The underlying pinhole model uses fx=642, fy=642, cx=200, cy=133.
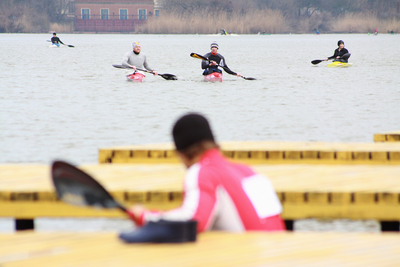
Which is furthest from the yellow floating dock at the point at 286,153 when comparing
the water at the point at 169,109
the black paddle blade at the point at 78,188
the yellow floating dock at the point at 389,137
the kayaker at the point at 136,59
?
the kayaker at the point at 136,59

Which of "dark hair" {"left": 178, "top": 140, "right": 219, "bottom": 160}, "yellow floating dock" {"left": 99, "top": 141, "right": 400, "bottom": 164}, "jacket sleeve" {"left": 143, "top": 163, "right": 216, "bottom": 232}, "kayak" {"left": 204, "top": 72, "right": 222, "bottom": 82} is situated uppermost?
"dark hair" {"left": 178, "top": 140, "right": 219, "bottom": 160}

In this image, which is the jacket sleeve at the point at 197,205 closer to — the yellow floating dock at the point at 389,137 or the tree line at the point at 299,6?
the yellow floating dock at the point at 389,137

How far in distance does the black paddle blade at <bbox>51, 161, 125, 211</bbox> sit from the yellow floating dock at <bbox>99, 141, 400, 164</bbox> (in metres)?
2.77

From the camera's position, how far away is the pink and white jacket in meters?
2.89

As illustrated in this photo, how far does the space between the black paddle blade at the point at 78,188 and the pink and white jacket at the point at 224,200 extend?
0.73ft

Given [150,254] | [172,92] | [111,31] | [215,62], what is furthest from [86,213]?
[111,31]

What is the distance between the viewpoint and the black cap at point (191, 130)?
3014 millimetres

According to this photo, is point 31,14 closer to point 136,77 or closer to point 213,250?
point 136,77

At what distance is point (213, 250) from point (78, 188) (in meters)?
0.73

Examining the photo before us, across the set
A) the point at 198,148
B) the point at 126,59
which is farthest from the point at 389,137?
the point at 126,59

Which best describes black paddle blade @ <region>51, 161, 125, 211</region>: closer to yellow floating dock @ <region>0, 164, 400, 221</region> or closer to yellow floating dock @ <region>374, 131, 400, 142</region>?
yellow floating dock @ <region>0, 164, 400, 221</region>

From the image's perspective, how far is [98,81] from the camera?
22.4 meters

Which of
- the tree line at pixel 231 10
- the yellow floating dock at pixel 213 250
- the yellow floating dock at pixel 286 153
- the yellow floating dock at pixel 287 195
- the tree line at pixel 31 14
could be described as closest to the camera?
the yellow floating dock at pixel 213 250

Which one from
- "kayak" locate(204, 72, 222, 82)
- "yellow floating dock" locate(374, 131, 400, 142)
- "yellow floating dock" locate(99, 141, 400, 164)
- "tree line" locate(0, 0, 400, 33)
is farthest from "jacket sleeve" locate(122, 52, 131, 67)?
"tree line" locate(0, 0, 400, 33)
